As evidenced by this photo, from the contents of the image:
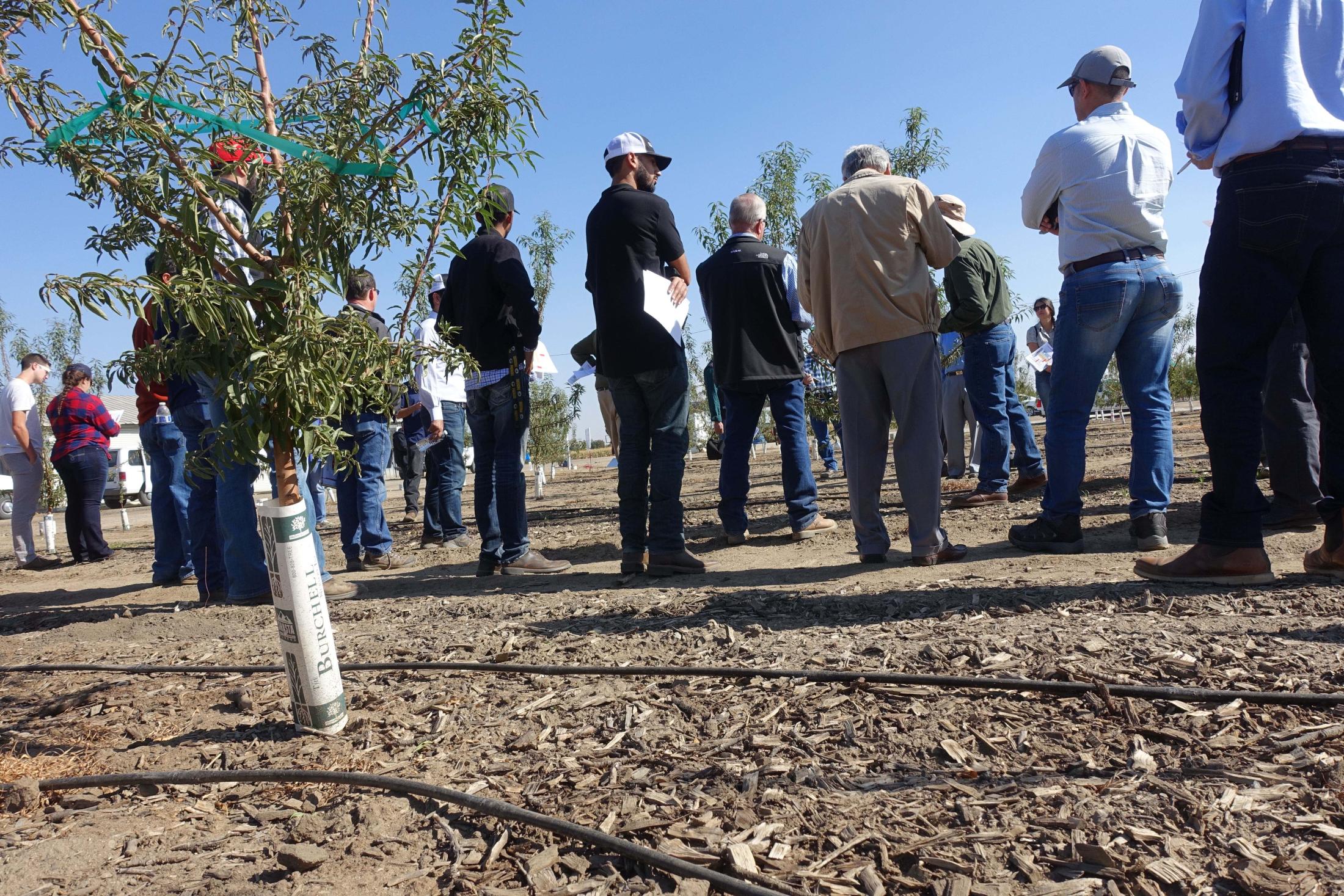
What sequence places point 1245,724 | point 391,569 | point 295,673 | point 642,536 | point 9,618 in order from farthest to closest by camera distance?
1. point 391,569
2. point 9,618
3. point 642,536
4. point 295,673
5. point 1245,724

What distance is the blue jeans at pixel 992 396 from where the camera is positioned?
684 centimetres

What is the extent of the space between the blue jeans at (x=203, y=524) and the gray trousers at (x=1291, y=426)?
6.18 m

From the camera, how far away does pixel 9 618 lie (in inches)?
220

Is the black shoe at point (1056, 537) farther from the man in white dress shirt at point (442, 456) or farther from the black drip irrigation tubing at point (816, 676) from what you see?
the man in white dress shirt at point (442, 456)

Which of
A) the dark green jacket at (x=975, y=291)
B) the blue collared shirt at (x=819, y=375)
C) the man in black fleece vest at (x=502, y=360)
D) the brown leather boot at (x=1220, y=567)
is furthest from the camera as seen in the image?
the blue collared shirt at (x=819, y=375)

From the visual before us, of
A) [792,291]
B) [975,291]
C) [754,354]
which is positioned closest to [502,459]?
[754,354]

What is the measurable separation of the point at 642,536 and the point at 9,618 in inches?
160

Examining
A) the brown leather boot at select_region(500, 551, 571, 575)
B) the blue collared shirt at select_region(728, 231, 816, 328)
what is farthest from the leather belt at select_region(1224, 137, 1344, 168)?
the brown leather boot at select_region(500, 551, 571, 575)

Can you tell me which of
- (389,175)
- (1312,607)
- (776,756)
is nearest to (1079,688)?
(776,756)

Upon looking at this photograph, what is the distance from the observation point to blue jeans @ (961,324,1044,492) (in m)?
6.84

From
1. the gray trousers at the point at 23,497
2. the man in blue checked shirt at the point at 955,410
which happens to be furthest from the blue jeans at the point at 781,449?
the gray trousers at the point at 23,497

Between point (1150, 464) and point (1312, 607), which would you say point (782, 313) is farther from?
point (1312, 607)

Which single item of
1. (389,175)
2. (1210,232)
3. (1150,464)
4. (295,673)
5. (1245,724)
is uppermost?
(389,175)

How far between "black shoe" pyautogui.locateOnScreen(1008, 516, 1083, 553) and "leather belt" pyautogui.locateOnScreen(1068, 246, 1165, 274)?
4.26 feet
